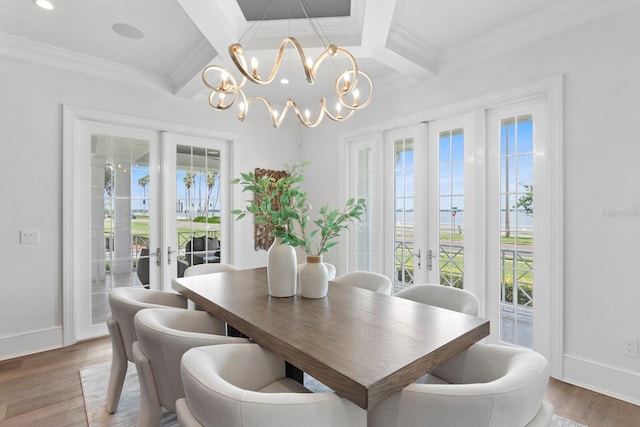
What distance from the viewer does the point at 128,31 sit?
8.92ft

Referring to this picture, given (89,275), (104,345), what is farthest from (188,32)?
(104,345)

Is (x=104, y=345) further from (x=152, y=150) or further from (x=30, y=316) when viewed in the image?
(x=152, y=150)

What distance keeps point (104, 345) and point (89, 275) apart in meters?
0.71

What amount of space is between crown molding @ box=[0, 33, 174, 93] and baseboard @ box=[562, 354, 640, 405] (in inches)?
177

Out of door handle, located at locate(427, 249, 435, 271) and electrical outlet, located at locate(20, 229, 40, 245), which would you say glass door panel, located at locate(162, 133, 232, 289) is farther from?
door handle, located at locate(427, 249, 435, 271)

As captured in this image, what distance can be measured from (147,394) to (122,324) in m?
0.53

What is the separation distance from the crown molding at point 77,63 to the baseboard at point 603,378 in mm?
4499

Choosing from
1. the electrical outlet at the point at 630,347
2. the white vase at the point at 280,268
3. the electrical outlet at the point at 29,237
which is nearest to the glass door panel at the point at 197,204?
the electrical outlet at the point at 29,237

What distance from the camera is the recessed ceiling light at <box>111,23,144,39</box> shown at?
2646 millimetres

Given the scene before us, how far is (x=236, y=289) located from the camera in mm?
2105

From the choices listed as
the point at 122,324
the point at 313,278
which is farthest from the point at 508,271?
the point at 122,324

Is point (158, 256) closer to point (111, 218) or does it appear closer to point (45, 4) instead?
point (111, 218)

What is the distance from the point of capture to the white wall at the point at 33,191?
2.87m

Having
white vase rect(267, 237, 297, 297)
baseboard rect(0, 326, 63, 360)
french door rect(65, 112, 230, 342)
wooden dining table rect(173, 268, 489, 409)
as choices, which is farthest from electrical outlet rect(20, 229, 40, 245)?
white vase rect(267, 237, 297, 297)
